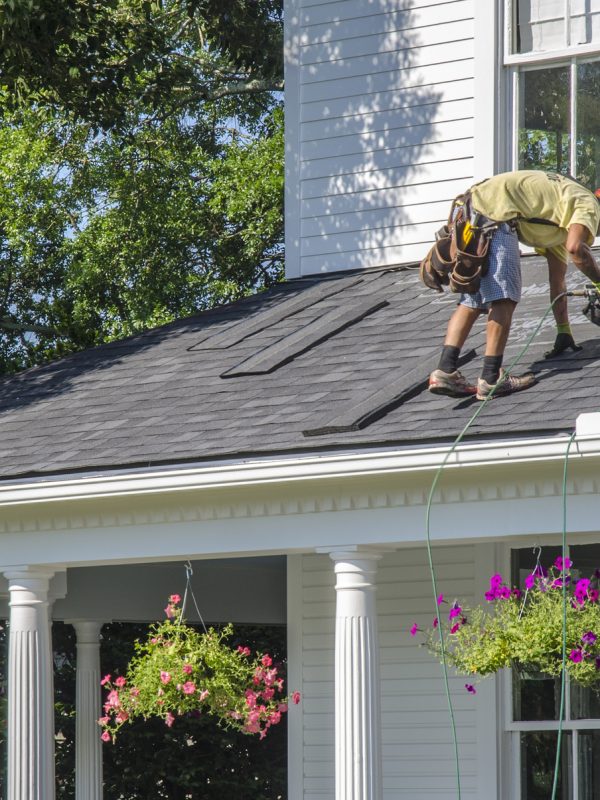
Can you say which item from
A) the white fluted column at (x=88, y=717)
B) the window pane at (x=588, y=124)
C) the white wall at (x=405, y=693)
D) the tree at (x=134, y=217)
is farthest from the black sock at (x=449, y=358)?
the tree at (x=134, y=217)

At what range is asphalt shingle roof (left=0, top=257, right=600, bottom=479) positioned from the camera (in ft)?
24.7

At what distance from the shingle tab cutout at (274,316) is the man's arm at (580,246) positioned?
10.2ft

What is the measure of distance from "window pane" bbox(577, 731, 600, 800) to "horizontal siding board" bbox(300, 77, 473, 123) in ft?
16.4

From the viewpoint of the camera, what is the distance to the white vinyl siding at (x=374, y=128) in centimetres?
1130

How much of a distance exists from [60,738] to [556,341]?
10683mm

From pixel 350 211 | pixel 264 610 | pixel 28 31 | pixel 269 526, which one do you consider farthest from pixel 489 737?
pixel 28 31

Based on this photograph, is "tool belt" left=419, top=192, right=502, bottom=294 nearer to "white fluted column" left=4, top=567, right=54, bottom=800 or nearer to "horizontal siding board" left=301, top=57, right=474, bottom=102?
→ "white fluted column" left=4, top=567, right=54, bottom=800

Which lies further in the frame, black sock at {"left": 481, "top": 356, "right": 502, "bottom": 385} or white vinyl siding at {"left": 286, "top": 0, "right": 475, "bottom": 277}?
white vinyl siding at {"left": 286, "top": 0, "right": 475, "bottom": 277}

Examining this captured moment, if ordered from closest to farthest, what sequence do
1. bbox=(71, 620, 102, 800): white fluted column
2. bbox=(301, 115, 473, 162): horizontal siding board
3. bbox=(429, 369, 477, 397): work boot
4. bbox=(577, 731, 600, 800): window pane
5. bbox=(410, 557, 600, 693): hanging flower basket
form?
bbox=(410, 557, 600, 693): hanging flower basket
bbox=(429, 369, 477, 397): work boot
bbox=(577, 731, 600, 800): window pane
bbox=(71, 620, 102, 800): white fluted column
bbox=(301, 115, 473, 162): horizontal siding board

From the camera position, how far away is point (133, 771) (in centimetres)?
1581

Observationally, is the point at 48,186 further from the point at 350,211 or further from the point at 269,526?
the point at 269,526

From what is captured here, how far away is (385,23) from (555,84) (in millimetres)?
1676

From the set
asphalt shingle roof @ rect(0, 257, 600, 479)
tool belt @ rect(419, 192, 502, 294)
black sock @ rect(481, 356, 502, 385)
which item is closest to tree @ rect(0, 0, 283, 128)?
asphalt shingle roof @ rect(0, 257, 600, 479)

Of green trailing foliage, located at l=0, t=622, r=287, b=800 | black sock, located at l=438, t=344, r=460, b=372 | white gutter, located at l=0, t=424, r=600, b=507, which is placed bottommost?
green trailing foliage, located at l=0, t=622, r=287, b=800
